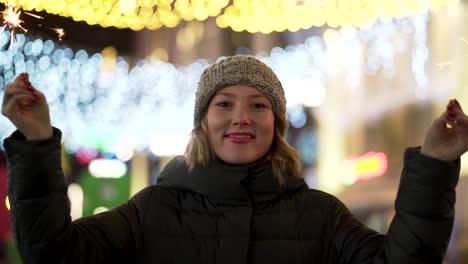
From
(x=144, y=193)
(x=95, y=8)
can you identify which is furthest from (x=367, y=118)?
(x=144, y=193)

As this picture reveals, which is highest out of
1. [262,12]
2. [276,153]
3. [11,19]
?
[262,12]

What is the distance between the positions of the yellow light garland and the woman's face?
1.79 metres

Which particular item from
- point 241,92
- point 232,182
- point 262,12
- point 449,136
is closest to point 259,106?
point 241,92

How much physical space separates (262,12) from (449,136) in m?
2.53

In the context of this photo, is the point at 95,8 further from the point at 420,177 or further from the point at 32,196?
the point at 420,177

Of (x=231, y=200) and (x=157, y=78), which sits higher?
(x=157, y=78)

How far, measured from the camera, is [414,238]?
1.35 m

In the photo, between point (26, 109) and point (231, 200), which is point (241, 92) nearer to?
point (231, 200)

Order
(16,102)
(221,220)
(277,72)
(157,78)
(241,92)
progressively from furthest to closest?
(157,78) < (277,72) < (241,92) < (221,220) < (16,102)

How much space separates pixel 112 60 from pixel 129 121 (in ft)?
2.37

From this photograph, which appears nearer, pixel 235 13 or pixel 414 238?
pixel 414 238

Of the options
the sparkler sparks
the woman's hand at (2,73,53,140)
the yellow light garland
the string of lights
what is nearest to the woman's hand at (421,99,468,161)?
the woman's hand at (2,73,53,140)

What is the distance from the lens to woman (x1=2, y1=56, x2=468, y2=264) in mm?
1337

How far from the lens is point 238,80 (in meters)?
1.72
